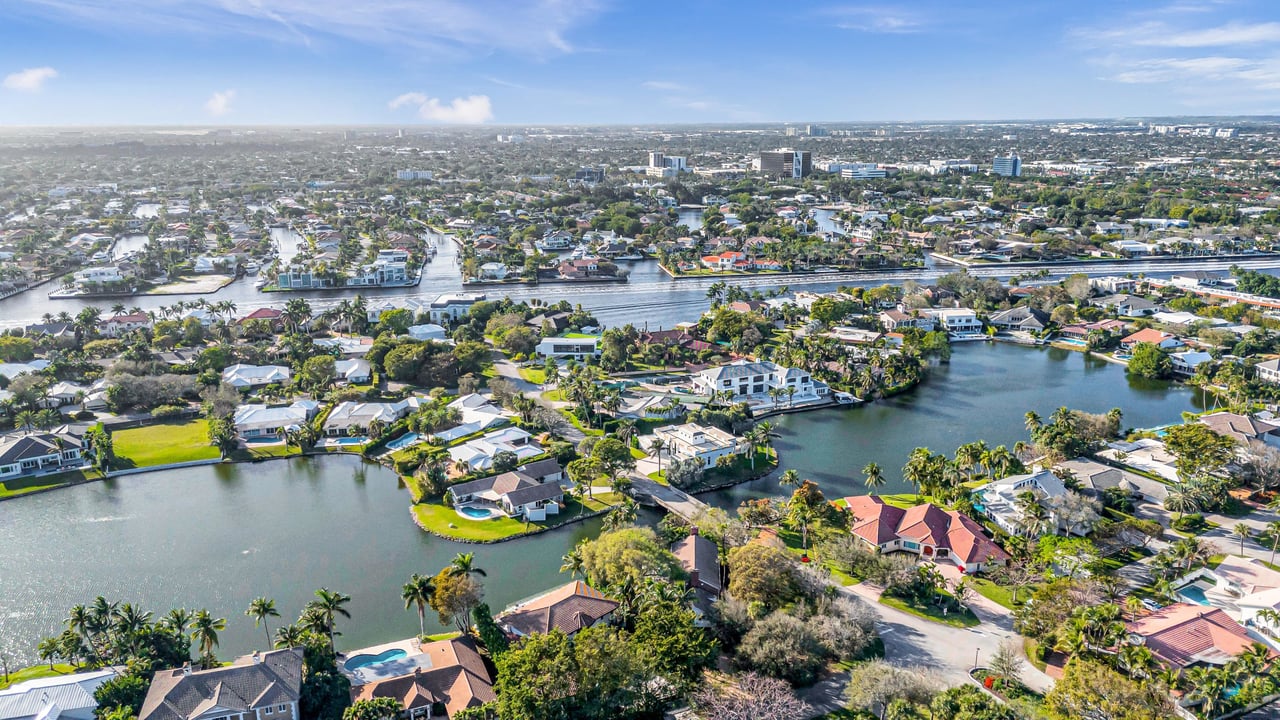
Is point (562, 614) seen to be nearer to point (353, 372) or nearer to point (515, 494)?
point (515, 494)

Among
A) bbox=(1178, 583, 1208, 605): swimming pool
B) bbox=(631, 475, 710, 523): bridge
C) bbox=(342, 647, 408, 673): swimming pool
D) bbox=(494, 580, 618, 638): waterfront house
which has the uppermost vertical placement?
bbox=(494, 580, 618, 638): waterfront house

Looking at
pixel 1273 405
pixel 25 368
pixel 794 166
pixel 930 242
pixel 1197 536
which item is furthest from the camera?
pixel 794 166

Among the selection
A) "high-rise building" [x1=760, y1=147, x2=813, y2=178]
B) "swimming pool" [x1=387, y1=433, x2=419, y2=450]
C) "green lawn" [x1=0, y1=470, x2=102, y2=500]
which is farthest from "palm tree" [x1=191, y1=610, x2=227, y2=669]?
"high-rise building" [x1=760, y1=147, x2=813, y2=178]

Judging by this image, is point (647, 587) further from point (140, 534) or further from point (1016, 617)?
point (140, 534)

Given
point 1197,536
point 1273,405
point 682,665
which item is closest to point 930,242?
point 1273,405

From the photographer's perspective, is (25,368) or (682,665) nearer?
(682,665)

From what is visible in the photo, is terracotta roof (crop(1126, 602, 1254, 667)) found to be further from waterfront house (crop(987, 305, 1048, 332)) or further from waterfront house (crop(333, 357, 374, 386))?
waterfront house (crop(987, 305, 1048, 332))

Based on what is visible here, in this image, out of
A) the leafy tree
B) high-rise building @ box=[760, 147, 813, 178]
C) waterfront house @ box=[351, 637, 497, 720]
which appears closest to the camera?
waterfront house @ box=[351, 637, 497, 720]

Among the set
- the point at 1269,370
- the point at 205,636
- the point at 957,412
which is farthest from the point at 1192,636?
the point at 1269,370
